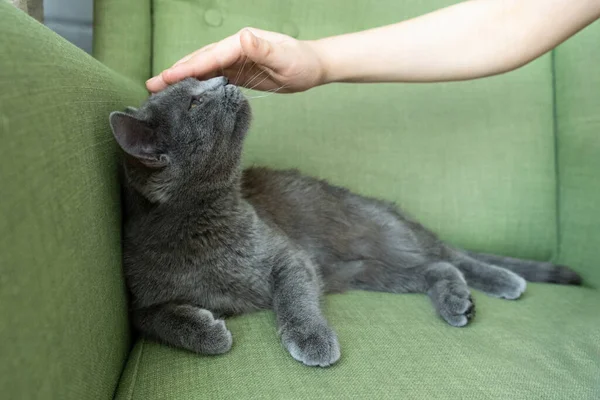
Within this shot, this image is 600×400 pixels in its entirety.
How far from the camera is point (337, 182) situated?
5.01 ft

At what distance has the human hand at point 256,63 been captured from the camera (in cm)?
104

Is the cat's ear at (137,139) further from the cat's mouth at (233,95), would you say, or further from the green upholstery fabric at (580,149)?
the green upholstery fabric at (580,149)

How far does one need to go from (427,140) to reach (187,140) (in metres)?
0.85

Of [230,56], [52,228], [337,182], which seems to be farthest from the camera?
[337,182]

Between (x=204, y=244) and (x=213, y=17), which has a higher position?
(x=213, y=17)

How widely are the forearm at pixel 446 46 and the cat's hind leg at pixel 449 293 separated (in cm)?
48

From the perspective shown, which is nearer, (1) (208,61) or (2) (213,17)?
(1) (208,61)

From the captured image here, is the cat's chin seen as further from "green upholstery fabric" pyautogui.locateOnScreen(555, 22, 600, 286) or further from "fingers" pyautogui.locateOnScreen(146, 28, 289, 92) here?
"green upholstery fabric" pyautogui.locateOnScreen(555, 22, 600, 286)

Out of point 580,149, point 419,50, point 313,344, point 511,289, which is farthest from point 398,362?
point 580,149

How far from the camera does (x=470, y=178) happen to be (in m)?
1.57

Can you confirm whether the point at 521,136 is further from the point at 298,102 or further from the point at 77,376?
the point at 77,376

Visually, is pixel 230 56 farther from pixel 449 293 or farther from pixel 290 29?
pixel 449 293

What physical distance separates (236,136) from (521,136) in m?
0.99

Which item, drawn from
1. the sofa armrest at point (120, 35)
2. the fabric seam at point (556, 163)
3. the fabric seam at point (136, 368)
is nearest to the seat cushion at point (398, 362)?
the fabric seam at point (136, 368)
